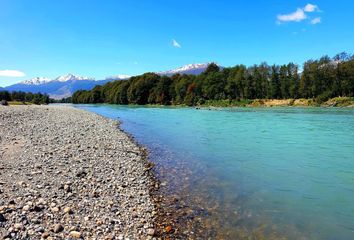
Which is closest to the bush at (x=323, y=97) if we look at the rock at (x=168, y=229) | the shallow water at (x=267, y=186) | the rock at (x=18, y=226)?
the shallow water at (x=267, y=186)

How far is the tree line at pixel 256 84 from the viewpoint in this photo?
348 feet

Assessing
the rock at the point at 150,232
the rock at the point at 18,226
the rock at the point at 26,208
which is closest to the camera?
the rock at the point at 18,226

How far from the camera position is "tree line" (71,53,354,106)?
10595 centimetres

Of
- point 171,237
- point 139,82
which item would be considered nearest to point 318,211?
point 171,237

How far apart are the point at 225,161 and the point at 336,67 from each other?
10860 cm

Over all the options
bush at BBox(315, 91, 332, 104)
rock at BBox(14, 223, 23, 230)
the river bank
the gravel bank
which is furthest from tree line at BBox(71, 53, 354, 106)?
rock at BBox(14, 223, 23, 230)

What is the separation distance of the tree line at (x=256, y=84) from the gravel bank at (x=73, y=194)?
10046 cm

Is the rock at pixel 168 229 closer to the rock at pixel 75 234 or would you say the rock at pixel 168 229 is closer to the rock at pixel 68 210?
the rock at pixel 75 234

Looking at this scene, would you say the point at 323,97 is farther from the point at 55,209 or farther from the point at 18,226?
the point at 18,226

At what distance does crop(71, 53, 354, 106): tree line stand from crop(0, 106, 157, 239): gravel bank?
3955 inches

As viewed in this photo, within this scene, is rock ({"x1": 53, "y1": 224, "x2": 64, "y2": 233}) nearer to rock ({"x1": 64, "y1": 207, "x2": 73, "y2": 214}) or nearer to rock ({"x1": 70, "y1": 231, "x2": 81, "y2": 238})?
rock ({"x1": 70, "y1": 231, "x2": 81, "y2": 238})

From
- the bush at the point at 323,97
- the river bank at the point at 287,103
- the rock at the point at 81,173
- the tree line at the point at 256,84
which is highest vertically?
the tree line at the point at 256,84

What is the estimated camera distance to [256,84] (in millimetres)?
128125

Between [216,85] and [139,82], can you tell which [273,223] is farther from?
[139,82]
